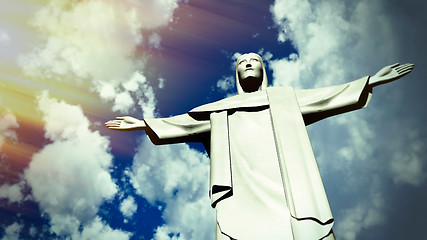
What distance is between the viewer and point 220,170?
15.6 ft

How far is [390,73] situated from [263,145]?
2.40 metres

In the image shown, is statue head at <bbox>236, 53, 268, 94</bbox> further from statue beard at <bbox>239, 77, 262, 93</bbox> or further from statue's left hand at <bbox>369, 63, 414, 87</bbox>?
statue's left hand at <bbox>369, 63, 414, 87</bbox>

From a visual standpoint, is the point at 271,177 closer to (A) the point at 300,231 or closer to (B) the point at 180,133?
(A) the point at 300,231

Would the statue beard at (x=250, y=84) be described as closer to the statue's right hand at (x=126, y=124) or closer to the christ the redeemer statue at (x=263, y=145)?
the christ the redeemer statue at (x=263, y=145)

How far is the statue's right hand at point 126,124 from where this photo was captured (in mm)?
5871

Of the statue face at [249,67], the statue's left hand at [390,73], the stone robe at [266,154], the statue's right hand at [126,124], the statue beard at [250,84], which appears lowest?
the stone robe at [266,154]

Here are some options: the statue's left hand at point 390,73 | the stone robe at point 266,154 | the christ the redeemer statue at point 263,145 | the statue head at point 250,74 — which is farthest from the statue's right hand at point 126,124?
the statue's left hand at point 390,73

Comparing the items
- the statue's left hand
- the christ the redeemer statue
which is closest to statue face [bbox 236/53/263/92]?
the christ the redeemer statue

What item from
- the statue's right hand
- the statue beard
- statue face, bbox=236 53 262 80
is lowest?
the statue's right hand

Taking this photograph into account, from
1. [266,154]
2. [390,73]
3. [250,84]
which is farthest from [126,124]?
[390,73]

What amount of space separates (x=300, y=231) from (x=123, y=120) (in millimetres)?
3629

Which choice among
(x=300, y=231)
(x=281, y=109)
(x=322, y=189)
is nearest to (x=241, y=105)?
(x=281, y=109)

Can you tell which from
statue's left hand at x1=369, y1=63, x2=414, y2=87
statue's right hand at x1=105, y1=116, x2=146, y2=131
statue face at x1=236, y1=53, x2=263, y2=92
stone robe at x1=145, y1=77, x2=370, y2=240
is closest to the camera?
stone robe at x1=145, y1=77, x2=370, y2=240

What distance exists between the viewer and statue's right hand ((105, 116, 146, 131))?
587cm
